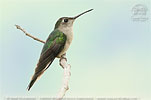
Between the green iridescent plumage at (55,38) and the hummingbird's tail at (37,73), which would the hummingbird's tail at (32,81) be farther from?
the green iridescent plumage at (55,38)

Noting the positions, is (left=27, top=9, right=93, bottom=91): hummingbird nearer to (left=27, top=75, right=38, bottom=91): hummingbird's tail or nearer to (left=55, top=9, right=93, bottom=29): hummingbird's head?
(left=55, top=9, right=93, bottom=29): hummingbird's head

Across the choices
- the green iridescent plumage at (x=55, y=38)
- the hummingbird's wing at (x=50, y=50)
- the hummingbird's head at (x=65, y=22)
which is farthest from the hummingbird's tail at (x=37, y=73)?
the hummingbird's head at (x=65, y=22)

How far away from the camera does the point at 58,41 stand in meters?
5.65

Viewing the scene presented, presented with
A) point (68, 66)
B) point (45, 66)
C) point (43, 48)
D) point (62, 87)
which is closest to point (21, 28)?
point (43, 48)

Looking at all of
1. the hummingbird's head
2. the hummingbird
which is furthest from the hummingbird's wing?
the hummingbird's head

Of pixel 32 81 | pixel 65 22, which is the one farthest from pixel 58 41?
pixel 32 81

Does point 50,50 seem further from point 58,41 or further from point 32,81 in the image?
point 32,81

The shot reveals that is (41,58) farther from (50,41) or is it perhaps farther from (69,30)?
(69,30)

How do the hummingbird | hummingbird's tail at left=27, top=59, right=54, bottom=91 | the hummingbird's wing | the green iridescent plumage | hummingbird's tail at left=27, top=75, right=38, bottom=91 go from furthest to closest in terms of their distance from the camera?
the green iridescent plumage, the hummingbird, the hummingbird's wing, hummingbird's tail at left=27, top=59, right=54, bottom=91, hummingbird's tail at left=27, top=75, right=38, bottom=91

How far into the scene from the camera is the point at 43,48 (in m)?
5.67

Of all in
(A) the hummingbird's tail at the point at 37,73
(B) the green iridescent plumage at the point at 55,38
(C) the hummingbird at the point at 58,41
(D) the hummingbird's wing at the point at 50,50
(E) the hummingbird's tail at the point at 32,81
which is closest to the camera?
(E) the hummingbird's tail at the point at 32,81

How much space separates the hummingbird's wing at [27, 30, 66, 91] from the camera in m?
5.22

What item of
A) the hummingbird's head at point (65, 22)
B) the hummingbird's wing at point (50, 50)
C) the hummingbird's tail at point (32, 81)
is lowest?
the hummingbird's tail at point (32, 81)

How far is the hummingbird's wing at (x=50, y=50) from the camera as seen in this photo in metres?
5.22
